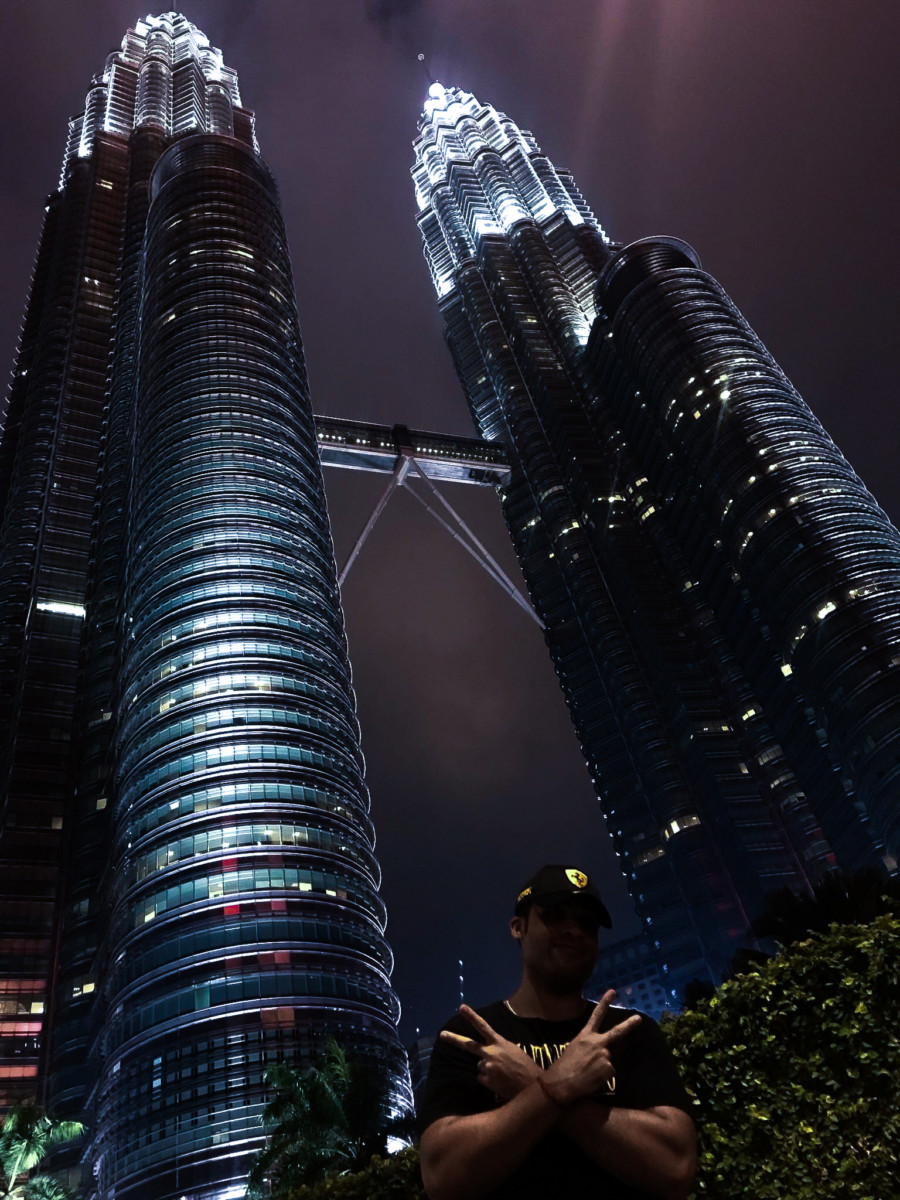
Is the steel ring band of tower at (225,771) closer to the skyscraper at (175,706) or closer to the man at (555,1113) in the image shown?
the skyscraper at (175,706)

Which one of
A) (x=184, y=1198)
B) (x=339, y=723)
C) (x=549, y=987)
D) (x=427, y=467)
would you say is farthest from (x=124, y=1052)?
(x=427, y=467)

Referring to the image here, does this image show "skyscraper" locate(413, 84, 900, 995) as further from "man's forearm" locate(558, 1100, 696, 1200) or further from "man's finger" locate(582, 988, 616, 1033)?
"man's forearm" locate(558, 1100, 696, 1200)

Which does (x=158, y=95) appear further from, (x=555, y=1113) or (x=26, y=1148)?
(x=555, y=1113)

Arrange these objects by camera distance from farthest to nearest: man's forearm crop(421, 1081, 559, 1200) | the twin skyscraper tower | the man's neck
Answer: the twin skyscraper tower, the man's neck, man's forearm crop(421, 1081, 559, 1200)

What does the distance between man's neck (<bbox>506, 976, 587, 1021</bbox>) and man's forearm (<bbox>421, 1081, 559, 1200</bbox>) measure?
66 cm

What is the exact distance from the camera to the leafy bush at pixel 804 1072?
1227 centimetres

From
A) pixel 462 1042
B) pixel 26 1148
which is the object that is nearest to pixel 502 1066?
pixel 462 1042

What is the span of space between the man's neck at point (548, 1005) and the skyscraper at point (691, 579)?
79.2 m

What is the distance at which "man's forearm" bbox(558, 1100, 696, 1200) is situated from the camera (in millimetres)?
3811

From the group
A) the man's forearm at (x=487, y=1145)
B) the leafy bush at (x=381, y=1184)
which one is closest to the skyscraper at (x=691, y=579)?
the leafy bush at (x=381, y=1184)

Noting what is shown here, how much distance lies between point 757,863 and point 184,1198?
64.1 metres

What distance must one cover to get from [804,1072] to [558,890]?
10970 mm

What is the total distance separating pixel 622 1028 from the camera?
4.08 metres

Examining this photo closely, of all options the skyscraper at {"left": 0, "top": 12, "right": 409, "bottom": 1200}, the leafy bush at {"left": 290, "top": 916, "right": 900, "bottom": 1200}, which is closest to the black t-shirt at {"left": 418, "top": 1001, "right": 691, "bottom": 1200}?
the leafy bush at {"left": 290, "top": 916, "right": 900, "bottom": 1200}
